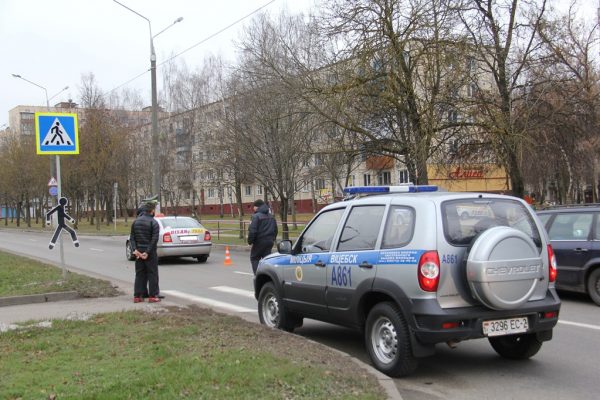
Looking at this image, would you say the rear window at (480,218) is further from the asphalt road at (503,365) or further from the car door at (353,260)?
the asphalt road at (503,365)

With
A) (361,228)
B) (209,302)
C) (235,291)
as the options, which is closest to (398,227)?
(361,228)

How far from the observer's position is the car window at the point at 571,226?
984cm

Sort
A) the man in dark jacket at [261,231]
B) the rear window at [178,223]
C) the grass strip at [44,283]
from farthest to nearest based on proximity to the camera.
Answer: the rear window at [178,223] < the man in dark jacket at [261,231] < the grass strip at [44,283]

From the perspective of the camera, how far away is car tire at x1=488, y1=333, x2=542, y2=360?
612cm

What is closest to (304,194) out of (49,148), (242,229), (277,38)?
(242,229)

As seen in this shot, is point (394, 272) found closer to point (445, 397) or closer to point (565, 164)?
point (445, 397)

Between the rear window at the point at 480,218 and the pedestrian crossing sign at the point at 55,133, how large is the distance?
875cm

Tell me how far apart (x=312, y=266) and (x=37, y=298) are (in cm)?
611

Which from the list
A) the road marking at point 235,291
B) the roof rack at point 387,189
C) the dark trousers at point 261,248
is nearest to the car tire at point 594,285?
the roof rack at point 387,189

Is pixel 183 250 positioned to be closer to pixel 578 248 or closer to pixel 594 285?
pixel 578 248

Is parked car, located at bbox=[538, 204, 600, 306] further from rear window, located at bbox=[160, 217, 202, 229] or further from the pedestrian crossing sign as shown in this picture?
rear window, located at bbox=[160, 217, 202, 229]

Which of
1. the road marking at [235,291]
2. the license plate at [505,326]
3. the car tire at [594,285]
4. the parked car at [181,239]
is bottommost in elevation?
the road marking at [235,291]

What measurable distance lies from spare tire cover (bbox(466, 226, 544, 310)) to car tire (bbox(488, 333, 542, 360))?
0.91 m

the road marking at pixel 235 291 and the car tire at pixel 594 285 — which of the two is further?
the road marking at pixel 235 291
